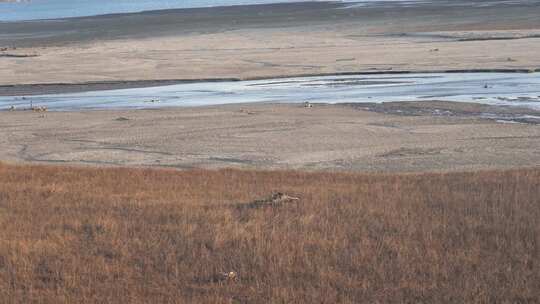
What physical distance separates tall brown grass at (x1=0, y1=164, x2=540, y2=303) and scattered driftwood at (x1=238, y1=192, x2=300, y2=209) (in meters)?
0.15

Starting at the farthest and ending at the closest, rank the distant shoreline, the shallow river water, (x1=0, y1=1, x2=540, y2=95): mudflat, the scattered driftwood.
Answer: (x1=0, y1=1, x2=540, y2=95): mudflat
the distant shoreline
the shallow river water
the scattered driftwood

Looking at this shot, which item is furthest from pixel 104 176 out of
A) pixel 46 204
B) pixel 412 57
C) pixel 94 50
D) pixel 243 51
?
pixel 94 50

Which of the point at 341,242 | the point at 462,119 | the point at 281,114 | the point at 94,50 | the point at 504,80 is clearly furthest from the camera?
the point at 94,50

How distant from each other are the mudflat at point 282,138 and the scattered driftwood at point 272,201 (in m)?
6.13

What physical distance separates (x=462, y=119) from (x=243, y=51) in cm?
3227

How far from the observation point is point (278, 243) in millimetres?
10672

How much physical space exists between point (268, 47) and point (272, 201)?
4774 cm

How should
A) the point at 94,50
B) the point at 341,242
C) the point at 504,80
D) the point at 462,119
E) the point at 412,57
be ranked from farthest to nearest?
the point at 94,50 → the point at 412,57 → the point at 504,80 → the point at 462,119 → the point at 341,242

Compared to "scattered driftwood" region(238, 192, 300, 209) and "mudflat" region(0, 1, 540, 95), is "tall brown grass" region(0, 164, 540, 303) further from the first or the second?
"mudflat" region(0, 1, 540, 95)

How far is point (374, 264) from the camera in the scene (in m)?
9.73

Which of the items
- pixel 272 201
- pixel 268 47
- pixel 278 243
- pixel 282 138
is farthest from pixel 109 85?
pixel 278 243

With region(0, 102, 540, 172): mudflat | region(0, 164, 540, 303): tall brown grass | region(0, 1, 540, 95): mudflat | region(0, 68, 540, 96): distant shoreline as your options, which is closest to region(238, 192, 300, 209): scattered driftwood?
region(0, 164, 540, 303): tall brown grass

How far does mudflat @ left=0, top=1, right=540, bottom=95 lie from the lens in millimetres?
44750

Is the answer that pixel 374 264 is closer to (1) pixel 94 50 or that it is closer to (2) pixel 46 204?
(2) pixel 46 204
